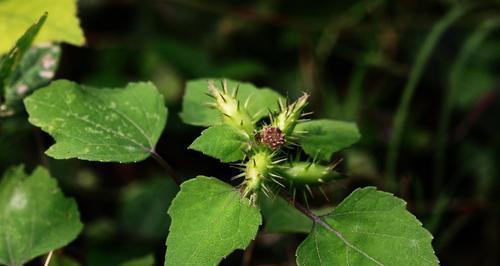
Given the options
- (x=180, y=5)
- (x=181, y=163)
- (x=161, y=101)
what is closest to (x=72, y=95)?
(x=161, y=101)

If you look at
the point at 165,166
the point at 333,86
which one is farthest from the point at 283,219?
the point at 333,86

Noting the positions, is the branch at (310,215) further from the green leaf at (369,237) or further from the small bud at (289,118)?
the small bud at (289,118)

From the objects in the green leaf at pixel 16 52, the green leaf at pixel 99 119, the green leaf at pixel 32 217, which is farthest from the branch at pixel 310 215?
the green leaf at pixel 16 52

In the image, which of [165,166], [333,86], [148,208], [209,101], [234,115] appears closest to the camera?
[234,115]

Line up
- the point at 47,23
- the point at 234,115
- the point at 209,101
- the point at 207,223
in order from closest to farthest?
the point at 207,223 → the point at 234,115 → the point at 209,101 → the point at 47,23

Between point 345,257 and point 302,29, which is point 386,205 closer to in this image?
point 345,257

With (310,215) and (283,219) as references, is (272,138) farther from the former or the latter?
(283,219)
